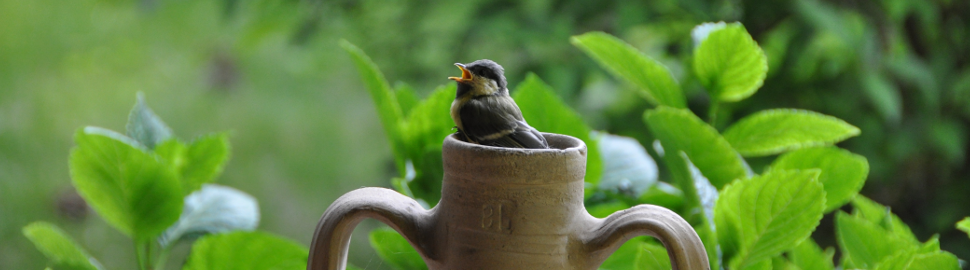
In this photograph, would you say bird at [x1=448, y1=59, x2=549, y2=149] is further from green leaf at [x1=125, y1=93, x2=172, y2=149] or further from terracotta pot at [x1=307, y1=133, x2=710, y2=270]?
green leaf at [x1=125, y1=93, x2=172, y2=149]

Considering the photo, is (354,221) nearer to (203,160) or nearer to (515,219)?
(515,219)

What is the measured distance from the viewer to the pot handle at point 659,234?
365 mm

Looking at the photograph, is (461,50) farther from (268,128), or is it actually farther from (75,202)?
(75,202)

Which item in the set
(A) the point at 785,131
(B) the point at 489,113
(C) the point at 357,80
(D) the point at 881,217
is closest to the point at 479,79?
(B) the point at 489,113

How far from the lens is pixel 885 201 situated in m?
1.68

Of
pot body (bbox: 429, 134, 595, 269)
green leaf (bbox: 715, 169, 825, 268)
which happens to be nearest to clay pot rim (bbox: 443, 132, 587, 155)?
pot body (bbox: 429, 134, 595, 269)

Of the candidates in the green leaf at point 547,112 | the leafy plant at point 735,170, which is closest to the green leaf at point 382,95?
the leafy plant at point 735,170

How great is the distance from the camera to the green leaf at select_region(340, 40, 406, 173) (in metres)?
0.54

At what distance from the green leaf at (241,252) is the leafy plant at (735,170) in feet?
0.22

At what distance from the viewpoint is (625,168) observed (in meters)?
0.65

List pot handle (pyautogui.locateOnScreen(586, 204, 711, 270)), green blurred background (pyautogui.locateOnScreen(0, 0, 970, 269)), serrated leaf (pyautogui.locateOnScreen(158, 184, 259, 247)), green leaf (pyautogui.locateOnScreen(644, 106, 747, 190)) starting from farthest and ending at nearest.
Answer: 1. green blurred background (pyautogui.locateOnScreen(0, 0, 970, 269))
2. serrated leaf (pyautogui.locateOnScreen(158, 184, 259, 247))
3. green leaf (pyautogui.locateOnScreen(644, 106, 747, 190))
4. pot handle (pyautogui.locateOnScreen(586, 204, 711, 270))

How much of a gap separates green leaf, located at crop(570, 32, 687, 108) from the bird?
0.11 m

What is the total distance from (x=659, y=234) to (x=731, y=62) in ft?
0.69

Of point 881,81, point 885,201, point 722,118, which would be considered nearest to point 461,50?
point 722,118
